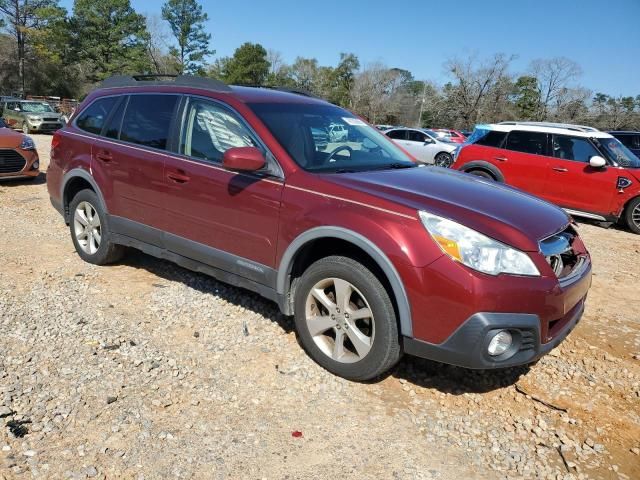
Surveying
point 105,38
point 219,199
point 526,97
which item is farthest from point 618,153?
point 105,38

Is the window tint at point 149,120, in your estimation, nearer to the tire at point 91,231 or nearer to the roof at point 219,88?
the roof at point 219,88

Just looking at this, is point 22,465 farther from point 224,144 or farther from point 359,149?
point 359,149

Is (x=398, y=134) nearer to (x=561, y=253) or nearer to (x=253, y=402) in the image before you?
(x=561, y=253)

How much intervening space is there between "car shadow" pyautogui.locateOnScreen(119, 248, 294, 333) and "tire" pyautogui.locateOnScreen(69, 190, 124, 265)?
0.29 metres

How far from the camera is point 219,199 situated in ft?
12.3

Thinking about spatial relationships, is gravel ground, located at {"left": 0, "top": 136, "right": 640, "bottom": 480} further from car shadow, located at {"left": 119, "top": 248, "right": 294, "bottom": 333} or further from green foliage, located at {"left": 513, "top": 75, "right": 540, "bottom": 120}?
green foliage, located at {"left": 513, "top": 75, "right": 540, "bottom": 120}

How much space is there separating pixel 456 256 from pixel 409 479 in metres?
1.14

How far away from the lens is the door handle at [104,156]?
4684mm

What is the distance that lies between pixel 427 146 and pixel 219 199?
617 inches

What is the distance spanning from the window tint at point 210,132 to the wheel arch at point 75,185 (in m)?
1.27

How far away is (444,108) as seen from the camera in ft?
178

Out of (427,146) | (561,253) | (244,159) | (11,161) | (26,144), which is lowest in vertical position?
(11,161)

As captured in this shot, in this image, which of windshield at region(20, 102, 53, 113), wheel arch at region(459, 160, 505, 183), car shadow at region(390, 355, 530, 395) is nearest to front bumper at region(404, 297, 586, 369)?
car shadow at region(390, 355, 530, 395)

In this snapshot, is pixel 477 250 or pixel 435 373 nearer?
pixel 477 250
